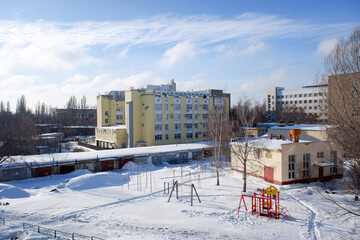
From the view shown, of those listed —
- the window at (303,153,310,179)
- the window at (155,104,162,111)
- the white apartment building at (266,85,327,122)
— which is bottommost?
the window at (303,153,310,179)

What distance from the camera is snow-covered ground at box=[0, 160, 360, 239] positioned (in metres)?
11.4

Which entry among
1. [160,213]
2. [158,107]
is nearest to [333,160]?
[160,213]

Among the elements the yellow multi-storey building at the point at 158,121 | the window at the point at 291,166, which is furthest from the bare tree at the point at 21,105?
the window at the point at 291,166

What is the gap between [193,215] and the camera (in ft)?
44.4

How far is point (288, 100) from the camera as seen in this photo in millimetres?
88938

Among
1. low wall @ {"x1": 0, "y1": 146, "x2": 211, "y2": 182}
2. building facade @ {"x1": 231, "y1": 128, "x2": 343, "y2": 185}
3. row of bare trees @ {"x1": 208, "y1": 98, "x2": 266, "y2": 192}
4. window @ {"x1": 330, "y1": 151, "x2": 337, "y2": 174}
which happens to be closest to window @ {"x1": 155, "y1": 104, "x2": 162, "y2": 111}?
low wall @ {"x1": 0, "y1": 146, "x2": 211, "y2": 182}

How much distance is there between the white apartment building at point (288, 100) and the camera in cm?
8125

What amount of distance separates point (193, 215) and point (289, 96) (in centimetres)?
8447

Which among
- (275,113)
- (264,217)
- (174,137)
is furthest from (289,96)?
(264,217)

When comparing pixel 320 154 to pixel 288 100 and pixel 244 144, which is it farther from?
pixel 288 100

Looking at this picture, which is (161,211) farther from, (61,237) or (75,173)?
(75,173)

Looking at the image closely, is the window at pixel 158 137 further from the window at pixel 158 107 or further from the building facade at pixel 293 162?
the building facade at pixel 293 162

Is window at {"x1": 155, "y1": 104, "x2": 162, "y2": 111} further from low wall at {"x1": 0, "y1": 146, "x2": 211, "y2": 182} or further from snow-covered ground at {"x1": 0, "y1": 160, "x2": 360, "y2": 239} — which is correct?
snow-covered ground at {"x1": 0, "y1": 160, "x2": 360, "y2": 239}

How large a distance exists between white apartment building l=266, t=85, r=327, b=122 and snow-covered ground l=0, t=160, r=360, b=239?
6761 cm
